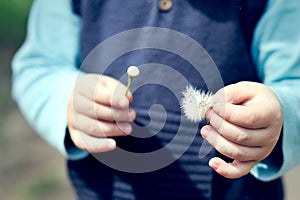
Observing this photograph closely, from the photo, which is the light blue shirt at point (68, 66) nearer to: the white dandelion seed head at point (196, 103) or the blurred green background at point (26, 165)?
the white dandelion seed head at point (196, 103)

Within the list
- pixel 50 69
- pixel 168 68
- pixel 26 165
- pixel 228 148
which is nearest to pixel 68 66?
pixel 50 69

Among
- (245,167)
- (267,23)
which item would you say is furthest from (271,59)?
(245,167)

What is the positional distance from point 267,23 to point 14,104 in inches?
37.5

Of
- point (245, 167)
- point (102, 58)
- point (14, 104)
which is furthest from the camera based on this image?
point (14, 104)

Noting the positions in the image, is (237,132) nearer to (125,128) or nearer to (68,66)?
(125,128)

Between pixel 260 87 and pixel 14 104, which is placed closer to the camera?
pixel 260 87

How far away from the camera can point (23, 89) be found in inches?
28.9

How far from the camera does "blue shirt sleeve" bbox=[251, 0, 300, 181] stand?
61cm

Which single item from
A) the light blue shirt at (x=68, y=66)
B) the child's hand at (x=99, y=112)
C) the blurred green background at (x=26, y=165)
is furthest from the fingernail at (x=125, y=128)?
the blurred green background at (x=26, y=165)

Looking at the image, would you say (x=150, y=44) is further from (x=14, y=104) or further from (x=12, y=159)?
(x=14, y=104)

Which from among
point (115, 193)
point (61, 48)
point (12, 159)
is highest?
point (61, 48)

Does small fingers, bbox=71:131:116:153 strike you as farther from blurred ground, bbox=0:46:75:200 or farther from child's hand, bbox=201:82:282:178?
blurred ground, bbox=0:46:75:200

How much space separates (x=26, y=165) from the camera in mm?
1290

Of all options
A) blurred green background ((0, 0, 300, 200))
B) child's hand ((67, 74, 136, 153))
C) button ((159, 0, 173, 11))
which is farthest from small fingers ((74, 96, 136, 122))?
blurred green background ((0, 0, 300, 200))
